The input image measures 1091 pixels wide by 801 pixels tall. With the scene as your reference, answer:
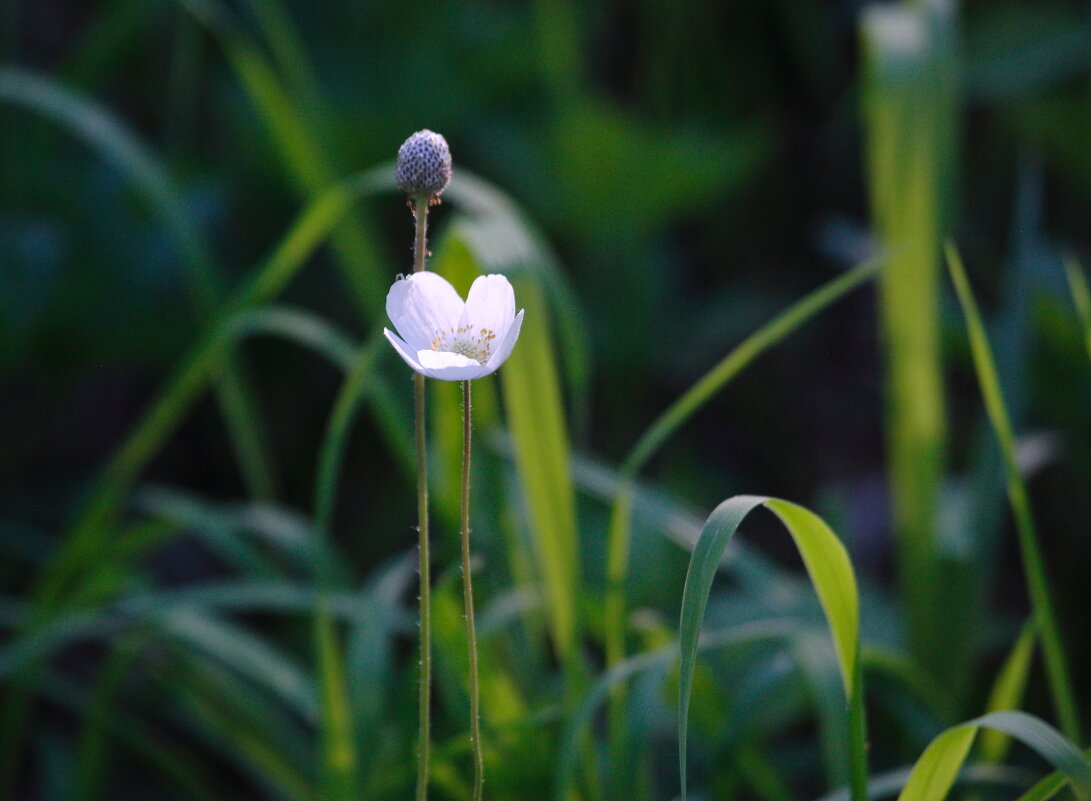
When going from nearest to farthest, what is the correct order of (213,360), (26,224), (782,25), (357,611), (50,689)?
(357,611) → (213,360) → (50,689) → (26,224) → (782,25)

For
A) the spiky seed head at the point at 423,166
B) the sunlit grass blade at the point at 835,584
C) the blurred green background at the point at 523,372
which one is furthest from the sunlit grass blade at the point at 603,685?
the spiky seed head at the point at 423,166

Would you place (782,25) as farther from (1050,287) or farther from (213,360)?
(213,360)

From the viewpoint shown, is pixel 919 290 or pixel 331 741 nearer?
pixel 331 741

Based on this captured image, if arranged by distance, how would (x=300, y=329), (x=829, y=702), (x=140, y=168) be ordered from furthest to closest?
(x=140, y=168)
(x=300, y=329)
(x=829, y=702)

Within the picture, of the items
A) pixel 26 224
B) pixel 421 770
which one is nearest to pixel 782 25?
pixel 26 224

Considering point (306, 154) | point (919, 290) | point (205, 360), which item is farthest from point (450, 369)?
point (306, 154)

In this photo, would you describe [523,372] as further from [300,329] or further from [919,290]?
[919,290]

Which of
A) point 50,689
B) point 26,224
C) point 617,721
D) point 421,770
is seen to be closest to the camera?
point 421,770
